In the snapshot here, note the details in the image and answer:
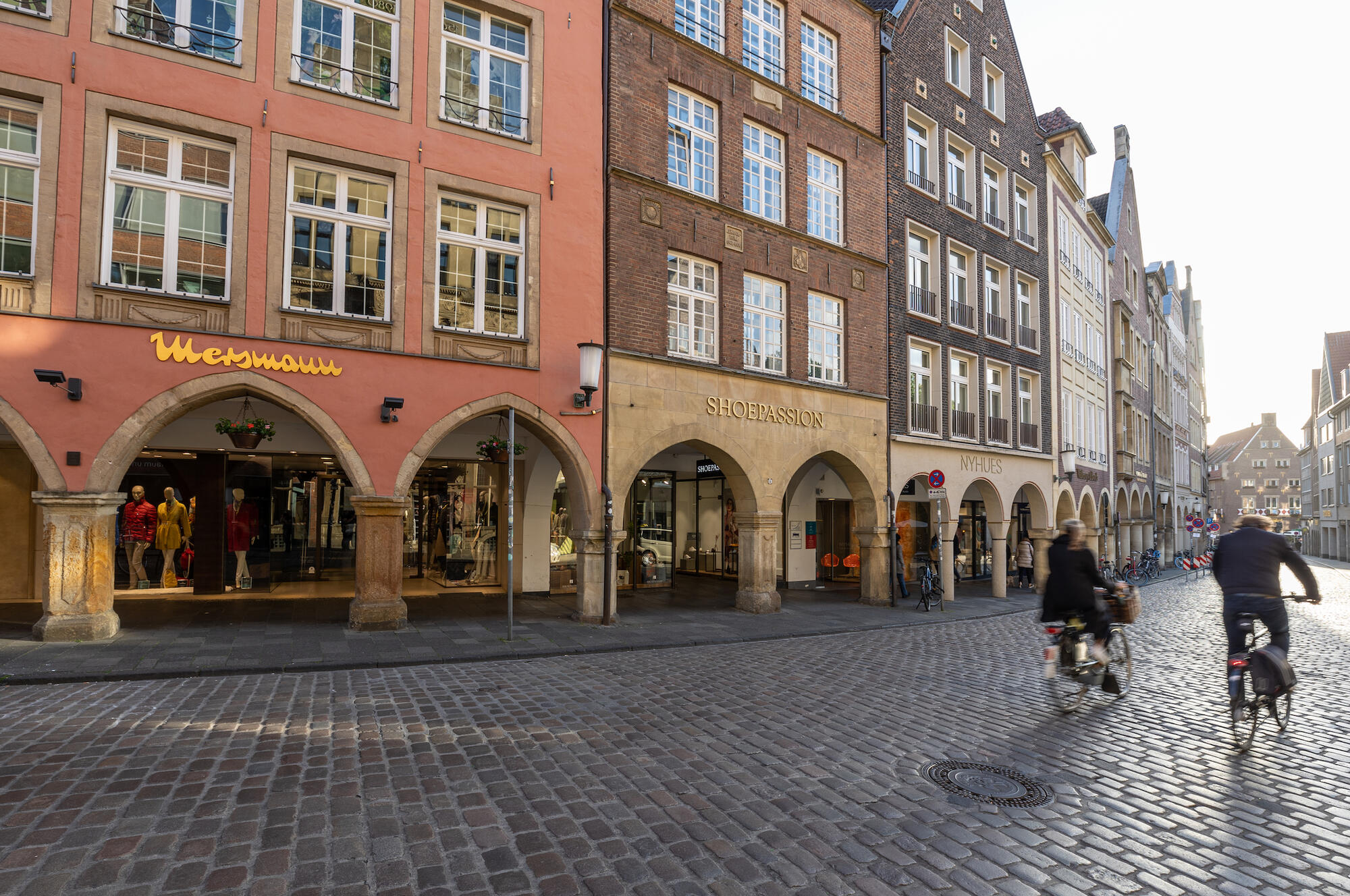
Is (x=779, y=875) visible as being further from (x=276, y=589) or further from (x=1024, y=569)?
(x=1024, y=569)

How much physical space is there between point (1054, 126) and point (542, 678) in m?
32.9

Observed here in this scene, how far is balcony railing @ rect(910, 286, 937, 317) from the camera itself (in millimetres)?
20859

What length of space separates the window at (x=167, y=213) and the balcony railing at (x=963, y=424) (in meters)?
18.3

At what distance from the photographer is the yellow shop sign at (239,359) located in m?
10.4

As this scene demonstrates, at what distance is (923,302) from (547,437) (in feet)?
41.4

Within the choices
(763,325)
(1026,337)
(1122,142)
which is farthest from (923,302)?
(1122,142)

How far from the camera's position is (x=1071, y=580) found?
307 inches

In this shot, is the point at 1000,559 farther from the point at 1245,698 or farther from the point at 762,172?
the point at 1245,698

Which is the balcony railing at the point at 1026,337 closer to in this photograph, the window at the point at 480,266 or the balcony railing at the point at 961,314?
the balcony railing at the point at 961,314

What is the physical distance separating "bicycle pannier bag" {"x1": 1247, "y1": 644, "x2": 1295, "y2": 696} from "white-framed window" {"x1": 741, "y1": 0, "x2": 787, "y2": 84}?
1520 cm

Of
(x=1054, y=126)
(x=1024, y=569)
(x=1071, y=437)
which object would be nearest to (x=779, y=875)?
(x=1024, y=569)

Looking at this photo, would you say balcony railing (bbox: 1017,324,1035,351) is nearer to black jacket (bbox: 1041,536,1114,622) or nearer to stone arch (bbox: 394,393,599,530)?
stone arch (bbox: 394,393,599,530)

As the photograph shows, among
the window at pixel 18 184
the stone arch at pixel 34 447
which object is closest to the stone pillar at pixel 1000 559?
Answer: the stone arch at pixel 34 447

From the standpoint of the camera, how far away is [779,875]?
13.0 feet
